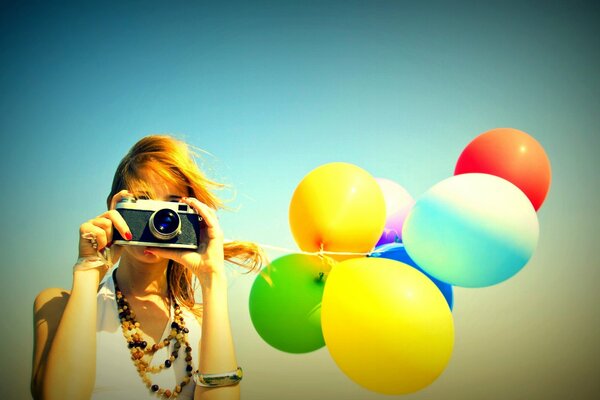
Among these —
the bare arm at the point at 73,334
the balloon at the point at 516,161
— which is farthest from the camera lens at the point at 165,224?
the balloon at the point at 516,161

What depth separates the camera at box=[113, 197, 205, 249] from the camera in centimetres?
120

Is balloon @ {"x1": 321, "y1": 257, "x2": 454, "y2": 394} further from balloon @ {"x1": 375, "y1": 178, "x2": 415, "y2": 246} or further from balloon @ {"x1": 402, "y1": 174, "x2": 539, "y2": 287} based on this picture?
balloon @ {"x1": 375, "y1": 178, "x2": 415, "y2": 246}

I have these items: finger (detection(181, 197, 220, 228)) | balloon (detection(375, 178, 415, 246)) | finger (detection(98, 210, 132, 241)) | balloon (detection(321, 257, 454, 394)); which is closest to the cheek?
finger (detection(98, 210, 132, 241))

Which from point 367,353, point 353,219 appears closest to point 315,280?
point 353,219

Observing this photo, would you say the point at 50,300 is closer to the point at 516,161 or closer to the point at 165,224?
the point at 165,224

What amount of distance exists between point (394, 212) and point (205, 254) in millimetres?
1214

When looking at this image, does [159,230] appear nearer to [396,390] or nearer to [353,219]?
[353,219]

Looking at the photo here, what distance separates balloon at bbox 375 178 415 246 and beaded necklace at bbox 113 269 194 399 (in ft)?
4.03

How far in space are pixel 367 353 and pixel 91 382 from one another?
90 cm

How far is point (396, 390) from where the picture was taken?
1174mm

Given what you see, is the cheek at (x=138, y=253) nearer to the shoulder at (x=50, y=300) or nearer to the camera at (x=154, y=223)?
the camera at (x=154, y=223)

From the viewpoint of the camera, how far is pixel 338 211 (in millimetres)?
1387

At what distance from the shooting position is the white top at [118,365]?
1.17m

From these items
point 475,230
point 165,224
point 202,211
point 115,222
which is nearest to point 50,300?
point 115,222
